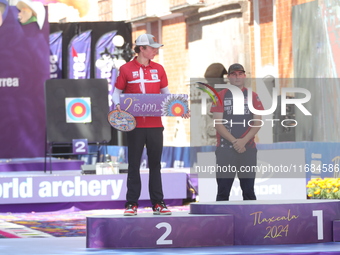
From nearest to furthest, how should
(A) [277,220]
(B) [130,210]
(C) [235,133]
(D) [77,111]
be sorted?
(A) [277,220]
(B) [130,210]
(C) [235,133]
(D) [77,111]

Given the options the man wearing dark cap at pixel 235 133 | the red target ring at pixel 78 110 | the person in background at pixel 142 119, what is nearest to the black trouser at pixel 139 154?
the person in background at pixel 142 119

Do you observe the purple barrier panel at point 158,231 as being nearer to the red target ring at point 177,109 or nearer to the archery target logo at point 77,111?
the red target ring at point 177,109

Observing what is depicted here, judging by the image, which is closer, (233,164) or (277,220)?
(277,220)

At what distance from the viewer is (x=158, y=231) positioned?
5.70 meters

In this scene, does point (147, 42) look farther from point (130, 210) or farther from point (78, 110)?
point (78, 110)

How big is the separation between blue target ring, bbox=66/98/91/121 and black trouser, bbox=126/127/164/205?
6981 mm

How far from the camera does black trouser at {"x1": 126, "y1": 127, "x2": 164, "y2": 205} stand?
238 inches

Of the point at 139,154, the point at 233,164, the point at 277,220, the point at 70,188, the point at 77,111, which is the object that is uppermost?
the point at 77,111

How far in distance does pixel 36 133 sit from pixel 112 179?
15.1ft

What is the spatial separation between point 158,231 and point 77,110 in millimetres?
7588

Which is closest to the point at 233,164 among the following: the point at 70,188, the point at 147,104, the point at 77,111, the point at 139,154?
the point at 139,154

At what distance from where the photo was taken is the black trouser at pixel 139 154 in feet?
19.8

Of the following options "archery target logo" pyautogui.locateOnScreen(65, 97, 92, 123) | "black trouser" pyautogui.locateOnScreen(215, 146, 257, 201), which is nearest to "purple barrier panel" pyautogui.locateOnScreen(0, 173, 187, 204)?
"archery target logo" pyautogui.locateOnScreen(65, 97, 92, 123)

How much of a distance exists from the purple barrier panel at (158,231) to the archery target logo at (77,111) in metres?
7.33
